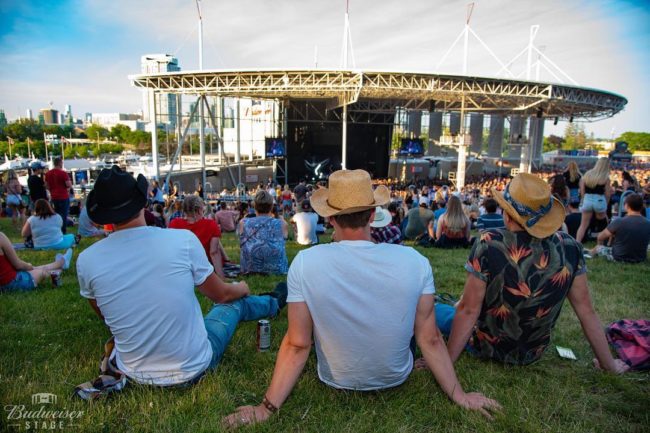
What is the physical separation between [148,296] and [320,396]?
3.29ft

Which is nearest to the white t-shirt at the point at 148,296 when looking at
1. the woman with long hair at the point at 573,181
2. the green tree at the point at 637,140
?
the woman with long hair at the point at 573,181

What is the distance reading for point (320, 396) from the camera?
2.06 metres

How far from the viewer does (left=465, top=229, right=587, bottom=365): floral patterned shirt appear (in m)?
2.19

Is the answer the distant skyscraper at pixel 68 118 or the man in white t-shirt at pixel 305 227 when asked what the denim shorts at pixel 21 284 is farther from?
the distant skyscraper at pixel 68 118

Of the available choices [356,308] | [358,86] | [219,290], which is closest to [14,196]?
[219,290]

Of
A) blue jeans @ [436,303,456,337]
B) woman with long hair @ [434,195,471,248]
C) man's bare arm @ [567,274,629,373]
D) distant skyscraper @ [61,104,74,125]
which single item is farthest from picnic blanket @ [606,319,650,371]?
distant skyscraper @ [61,104,74,125]

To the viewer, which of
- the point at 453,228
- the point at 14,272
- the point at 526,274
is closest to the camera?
the point at 526,274

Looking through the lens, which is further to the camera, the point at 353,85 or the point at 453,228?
the point at 353,85

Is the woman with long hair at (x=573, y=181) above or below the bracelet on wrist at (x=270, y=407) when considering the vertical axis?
above

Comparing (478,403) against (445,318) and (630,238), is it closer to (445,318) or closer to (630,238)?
(445,318)

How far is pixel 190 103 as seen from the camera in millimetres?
29484

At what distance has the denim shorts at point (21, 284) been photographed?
385cm

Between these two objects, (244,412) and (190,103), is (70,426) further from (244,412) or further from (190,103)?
(190,103)

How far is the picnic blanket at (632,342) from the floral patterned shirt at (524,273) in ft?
2.04
